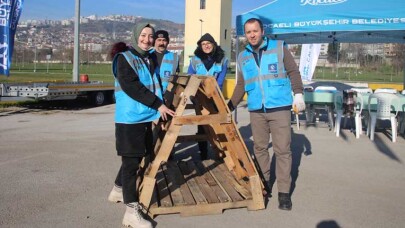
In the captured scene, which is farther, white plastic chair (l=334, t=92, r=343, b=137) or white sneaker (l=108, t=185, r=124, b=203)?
white plastic chair (l=334, t=92, r=343, b=137)

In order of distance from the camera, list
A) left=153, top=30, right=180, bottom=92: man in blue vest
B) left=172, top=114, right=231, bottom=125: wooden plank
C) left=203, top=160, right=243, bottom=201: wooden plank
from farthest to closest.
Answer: left=153, top=30, right=180, bottom=92: man in blue vest < left=203, top=160, right=243, bottom=201: wooden plank < left=172, top=114, right=231, bottom=125: wooden plank

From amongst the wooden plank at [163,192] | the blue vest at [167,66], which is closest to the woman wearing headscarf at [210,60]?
the blue vest at [167,66]

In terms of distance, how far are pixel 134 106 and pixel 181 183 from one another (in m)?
1.50

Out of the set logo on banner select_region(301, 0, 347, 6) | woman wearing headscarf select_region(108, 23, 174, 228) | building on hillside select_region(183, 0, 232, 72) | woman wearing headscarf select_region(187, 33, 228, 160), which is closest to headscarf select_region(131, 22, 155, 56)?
woman wearing headscarf select_region(108, 23, 174, 228)

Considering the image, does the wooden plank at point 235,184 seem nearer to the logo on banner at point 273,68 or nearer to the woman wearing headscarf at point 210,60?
the woman wearing headscarf at point 210,60

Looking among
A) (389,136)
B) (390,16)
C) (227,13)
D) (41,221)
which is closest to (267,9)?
(390,16)

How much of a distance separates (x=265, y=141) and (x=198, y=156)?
2.31m

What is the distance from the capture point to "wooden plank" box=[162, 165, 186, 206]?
13.5 ft

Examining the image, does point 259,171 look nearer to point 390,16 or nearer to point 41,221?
point 41,221

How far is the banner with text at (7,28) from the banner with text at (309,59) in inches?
438

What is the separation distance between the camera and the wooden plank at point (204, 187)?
165 inches

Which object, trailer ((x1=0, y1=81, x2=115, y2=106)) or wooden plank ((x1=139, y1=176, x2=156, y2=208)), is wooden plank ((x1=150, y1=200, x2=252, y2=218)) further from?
trailer ((x1=0, y1=81, x2=115, y2=106))

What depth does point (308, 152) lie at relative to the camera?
7.14 m

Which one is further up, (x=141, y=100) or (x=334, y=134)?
(x=141, y=100)
